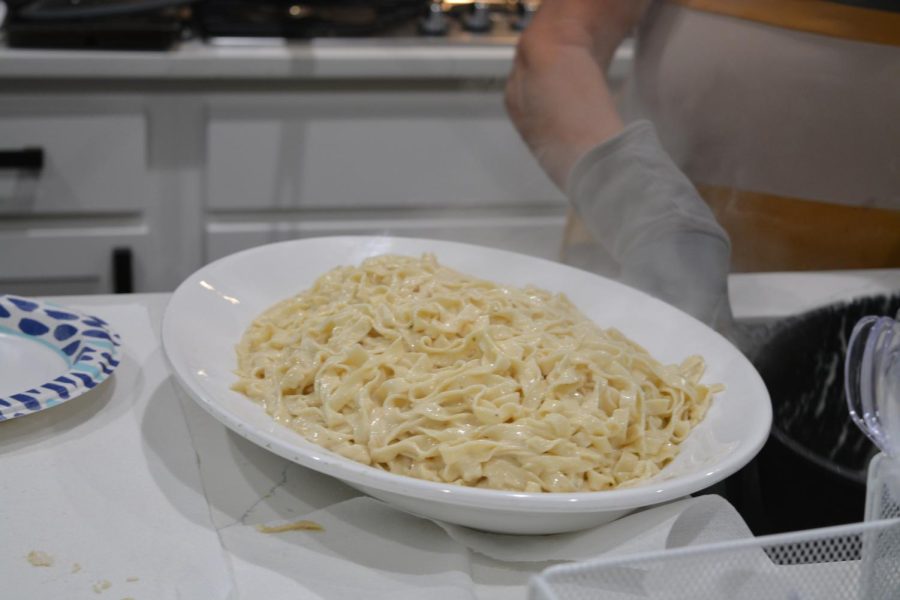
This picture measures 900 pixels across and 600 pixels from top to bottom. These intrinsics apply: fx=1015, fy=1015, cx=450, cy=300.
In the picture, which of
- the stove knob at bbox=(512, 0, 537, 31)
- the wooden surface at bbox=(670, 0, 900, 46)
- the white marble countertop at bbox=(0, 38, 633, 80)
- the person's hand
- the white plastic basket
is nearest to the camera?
the white plastic basket

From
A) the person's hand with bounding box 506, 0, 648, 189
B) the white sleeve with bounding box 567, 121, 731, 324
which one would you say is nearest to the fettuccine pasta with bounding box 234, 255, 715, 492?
the white sleeve with bounding box 567, 121, 731, 324

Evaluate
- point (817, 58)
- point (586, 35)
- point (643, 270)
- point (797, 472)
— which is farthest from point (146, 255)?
point (797, 472)

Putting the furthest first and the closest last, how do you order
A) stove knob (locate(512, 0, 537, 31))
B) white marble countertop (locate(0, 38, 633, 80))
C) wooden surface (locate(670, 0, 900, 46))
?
stove knob (locate(512, 0, 537, 31)) → white marble countertop (locate(0, 38, 633, 80)) → wooden surface (locate(670, 0, 900, 46))

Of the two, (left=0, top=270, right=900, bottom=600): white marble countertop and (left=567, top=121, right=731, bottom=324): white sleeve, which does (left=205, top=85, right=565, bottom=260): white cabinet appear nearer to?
(left=567, top=121, right=731, bottom=324): white sleeve

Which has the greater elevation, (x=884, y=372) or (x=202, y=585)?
(x=884, y=372)

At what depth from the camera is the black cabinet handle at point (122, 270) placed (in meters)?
1.87

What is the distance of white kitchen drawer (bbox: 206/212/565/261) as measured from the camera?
1913mm

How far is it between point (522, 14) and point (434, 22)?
0.71 ft

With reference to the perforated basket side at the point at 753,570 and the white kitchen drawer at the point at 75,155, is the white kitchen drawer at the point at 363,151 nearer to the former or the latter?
the white kitchen drawer at the point at 75,155

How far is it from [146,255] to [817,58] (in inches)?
51.0

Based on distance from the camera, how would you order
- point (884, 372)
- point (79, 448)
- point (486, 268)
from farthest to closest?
point (486, 268)
point (79, 448)
point (884, 372)

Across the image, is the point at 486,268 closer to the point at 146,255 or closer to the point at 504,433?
the point at 504,433

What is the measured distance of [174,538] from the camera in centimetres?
65

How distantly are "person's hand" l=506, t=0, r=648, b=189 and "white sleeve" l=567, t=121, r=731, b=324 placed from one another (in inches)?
4.6
